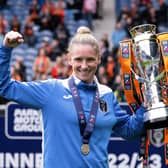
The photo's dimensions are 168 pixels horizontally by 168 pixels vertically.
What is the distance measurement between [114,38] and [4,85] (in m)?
12.7

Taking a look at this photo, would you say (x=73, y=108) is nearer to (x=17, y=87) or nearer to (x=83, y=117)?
(x=83, y=117)

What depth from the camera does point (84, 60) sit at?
4.86 meters

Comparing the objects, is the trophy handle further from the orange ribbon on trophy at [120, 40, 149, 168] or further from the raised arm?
the raised arm

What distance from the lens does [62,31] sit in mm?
17984

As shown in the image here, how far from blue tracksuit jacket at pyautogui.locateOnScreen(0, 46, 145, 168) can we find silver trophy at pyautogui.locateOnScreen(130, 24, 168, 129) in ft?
1.04

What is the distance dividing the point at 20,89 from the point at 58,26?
13799 mm

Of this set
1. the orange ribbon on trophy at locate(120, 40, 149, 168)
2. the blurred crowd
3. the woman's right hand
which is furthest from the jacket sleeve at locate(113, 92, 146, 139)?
the blurred crowd

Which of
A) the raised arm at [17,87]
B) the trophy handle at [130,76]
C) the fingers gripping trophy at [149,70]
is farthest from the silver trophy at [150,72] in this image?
the raised arm at [17,87]

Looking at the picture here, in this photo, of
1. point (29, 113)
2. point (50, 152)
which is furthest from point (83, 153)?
point (29, 113)

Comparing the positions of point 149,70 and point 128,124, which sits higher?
point 149,70

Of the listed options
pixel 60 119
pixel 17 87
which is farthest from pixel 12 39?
pixel 60 119

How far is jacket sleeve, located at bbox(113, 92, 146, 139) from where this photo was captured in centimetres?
507

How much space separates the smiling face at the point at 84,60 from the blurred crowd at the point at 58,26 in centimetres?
884

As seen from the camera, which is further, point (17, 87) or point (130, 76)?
point (130, 76)
